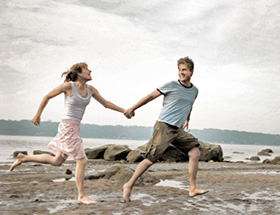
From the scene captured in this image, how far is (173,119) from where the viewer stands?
4.86m

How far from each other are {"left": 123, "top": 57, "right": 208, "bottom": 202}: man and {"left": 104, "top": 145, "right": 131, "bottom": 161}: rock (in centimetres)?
1087

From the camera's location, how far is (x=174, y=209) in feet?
13.9

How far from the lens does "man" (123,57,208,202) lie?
15.8 feet

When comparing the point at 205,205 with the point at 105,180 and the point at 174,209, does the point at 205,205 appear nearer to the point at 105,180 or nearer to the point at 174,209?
the point at 174,209

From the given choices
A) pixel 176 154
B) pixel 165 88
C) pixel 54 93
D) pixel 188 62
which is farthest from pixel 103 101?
pixel 176 154

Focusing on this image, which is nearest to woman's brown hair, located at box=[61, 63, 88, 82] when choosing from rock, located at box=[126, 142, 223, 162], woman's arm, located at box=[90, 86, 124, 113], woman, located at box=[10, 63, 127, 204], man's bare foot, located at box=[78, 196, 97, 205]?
woman, located at box=[10, 63, 127, 204]

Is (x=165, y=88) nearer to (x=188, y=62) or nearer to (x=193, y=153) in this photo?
(x=188, y=62)

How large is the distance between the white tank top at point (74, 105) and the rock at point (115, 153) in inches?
443

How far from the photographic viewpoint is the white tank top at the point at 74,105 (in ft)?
15.0

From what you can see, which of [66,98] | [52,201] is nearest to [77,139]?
[66,98]

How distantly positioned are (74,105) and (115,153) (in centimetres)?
1142

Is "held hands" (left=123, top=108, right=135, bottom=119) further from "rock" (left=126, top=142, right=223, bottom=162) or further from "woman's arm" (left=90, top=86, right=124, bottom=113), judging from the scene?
"rock" (left=126, top=142, right=223, bottom=162)

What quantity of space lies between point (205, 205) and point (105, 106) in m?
2.12

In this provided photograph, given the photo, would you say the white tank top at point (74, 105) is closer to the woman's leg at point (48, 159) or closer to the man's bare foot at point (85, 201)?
the woman's leg at point (48, 159)
